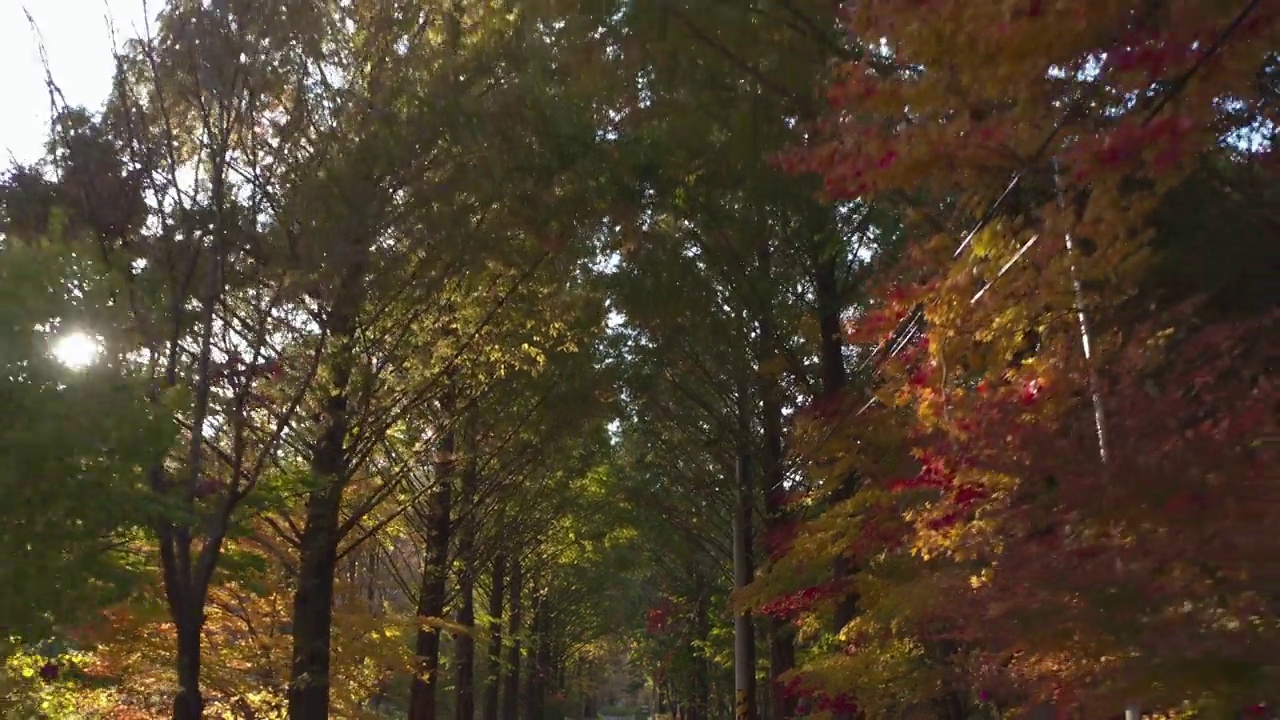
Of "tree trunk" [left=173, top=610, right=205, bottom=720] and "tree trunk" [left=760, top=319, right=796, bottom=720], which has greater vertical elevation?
"tree trunk" [left=760, top=319, right=796, bottom=720]

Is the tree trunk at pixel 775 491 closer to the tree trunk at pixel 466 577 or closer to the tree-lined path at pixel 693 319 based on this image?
the tree-lined path at pixel 693 319

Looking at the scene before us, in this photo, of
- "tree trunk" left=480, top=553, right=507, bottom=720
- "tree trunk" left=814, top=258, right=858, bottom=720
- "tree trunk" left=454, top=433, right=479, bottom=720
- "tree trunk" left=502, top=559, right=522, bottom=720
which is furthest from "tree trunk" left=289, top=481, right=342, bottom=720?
"tree trunk" left=502, top=559, right=522, bottom=720

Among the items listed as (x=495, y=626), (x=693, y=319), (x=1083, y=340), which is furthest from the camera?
(x=495, y=626)

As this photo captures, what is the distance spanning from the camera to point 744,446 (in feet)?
57.6

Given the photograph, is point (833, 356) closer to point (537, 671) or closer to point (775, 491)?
point (775, 491)

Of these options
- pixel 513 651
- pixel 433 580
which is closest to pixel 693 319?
pixel 433 580

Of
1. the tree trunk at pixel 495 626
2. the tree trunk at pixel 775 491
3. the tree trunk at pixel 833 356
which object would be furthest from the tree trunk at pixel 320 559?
the tree trunk at pixel 495 626

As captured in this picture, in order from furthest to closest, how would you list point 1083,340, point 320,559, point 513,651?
point 513,651 < point 320,559 < point 1083,340

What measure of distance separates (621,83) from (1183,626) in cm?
539

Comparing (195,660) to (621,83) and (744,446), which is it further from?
(744,446)

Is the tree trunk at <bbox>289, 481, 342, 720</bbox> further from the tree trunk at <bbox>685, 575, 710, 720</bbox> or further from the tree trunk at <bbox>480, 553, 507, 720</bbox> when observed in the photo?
the tree trunk at <bbox>685, 575, 710, 720</bbox>

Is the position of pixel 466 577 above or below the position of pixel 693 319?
below

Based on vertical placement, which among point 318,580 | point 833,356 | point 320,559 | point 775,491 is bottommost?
point 318,580

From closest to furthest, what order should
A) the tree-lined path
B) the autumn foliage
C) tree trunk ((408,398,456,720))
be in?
the autumn foliage, the tree-lined path, tree trunk ((408,398,456,720))
